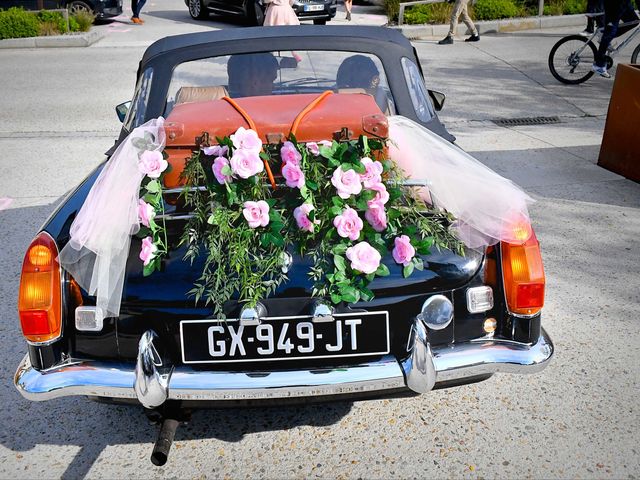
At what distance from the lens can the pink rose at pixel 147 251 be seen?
117 inches

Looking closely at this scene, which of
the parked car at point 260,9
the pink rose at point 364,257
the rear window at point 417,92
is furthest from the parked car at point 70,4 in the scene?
the pink rose at point 364,257

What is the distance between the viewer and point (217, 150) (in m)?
3.17

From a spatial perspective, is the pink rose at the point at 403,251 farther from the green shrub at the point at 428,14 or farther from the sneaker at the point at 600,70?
the green shrub at the point at 428,14

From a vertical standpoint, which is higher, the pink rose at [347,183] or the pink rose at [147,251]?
the pink rose at [347,183]

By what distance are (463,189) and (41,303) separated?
1775 mm

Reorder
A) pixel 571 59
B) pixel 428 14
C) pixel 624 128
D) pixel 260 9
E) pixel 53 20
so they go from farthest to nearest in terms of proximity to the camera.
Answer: pixel 428 14, pixel 53 20, pixel 260 9, pixel 571 59, pixel 624 128

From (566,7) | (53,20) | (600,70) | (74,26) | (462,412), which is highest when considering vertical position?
(566,7)

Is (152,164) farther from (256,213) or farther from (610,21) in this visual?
(610,21)

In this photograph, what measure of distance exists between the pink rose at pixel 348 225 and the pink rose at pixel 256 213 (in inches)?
10.8

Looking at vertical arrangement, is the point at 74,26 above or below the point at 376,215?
below

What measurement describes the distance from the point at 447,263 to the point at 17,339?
2.65 meters

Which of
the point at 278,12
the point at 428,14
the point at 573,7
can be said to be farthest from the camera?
the point at 573,7

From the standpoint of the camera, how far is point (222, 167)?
10.1ft

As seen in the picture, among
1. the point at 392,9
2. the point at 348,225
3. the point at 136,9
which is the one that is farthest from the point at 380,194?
the point at 136,9
